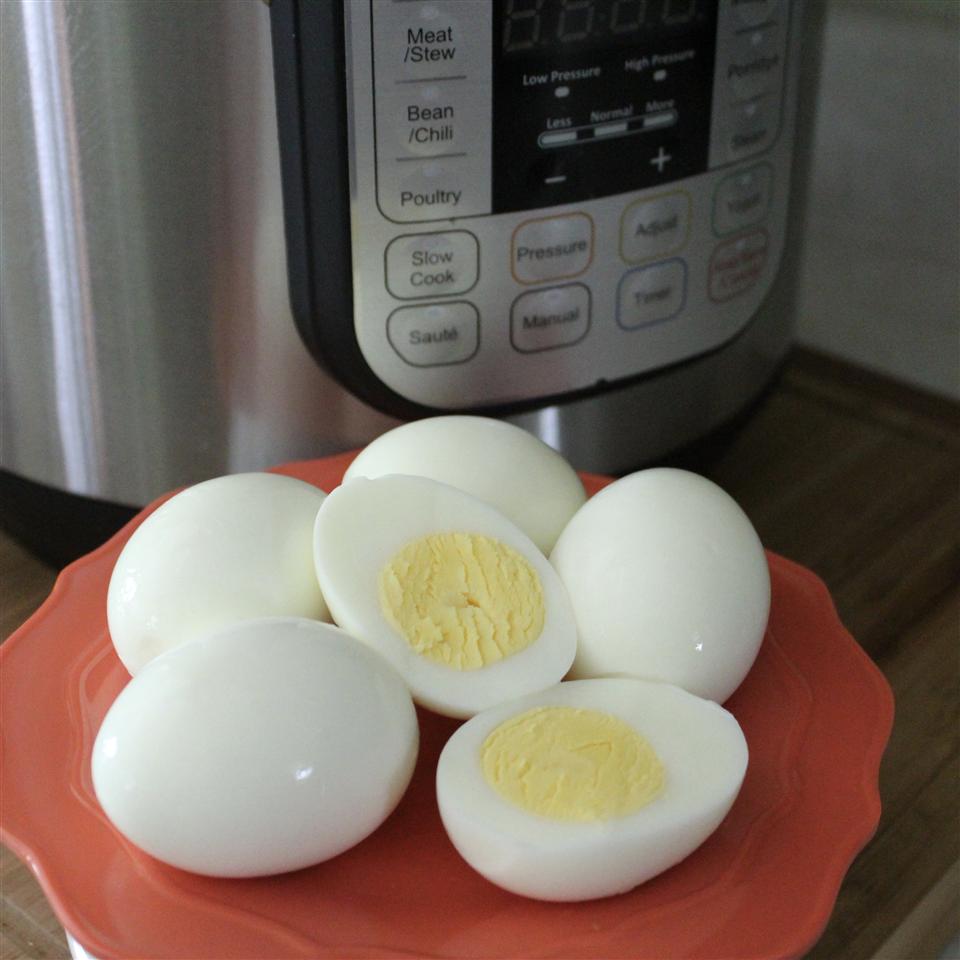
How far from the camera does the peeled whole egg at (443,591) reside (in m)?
0.54

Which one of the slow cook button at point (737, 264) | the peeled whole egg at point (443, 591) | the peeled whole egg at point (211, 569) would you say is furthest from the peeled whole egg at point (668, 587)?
the slow cook button at point (737, 264)

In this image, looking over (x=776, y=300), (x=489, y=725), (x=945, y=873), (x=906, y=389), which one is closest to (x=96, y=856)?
(x=489, y=725)

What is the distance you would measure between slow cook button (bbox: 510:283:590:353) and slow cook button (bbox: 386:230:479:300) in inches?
1.5

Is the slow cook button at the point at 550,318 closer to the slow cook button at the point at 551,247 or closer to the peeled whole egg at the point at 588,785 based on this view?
the slow cook button at the point at 551,247

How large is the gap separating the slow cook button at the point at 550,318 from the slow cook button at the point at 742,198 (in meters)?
0.10

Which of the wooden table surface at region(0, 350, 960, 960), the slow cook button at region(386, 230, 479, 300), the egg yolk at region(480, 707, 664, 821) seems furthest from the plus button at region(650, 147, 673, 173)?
the egg yolk at region(480, 707, 664, 821)

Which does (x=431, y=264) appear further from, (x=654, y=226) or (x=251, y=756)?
(x=251, y=756)

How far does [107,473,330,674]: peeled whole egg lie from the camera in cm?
54

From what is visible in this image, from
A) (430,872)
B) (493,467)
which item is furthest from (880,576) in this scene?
(430,872)

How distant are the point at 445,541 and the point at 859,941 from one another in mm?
260

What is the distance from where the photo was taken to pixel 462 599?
57cm

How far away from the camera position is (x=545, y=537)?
2.06ft

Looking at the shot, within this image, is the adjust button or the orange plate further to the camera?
the adjust button

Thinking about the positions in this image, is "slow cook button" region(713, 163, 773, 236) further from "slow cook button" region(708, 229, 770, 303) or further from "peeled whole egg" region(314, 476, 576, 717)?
"peeled whole egg" region(314, 476, 576, 717)
